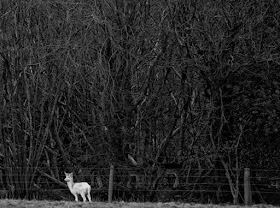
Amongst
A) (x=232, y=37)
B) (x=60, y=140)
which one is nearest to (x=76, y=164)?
(x=60, y=140)

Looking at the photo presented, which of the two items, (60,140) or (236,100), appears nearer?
(236,100)

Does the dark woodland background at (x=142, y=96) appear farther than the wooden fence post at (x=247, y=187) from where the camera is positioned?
Yes

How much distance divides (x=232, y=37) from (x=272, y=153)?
3.64m

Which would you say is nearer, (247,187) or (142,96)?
(247,187)

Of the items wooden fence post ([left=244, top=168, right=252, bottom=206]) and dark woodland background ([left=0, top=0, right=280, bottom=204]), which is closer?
wooden fence post ([left=244, top=168, right=252, bottom=206])

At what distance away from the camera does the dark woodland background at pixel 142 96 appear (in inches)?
744

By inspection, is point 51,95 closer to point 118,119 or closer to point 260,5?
point 118,119

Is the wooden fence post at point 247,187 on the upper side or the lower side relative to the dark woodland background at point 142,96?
lower

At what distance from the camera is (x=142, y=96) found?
784 inches

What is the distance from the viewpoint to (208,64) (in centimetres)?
1891

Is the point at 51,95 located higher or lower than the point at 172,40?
lower

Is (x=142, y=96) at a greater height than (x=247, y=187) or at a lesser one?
greater

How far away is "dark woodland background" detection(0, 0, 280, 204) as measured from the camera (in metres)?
18.9

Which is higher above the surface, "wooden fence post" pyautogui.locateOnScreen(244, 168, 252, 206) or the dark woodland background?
the dark woodland background
